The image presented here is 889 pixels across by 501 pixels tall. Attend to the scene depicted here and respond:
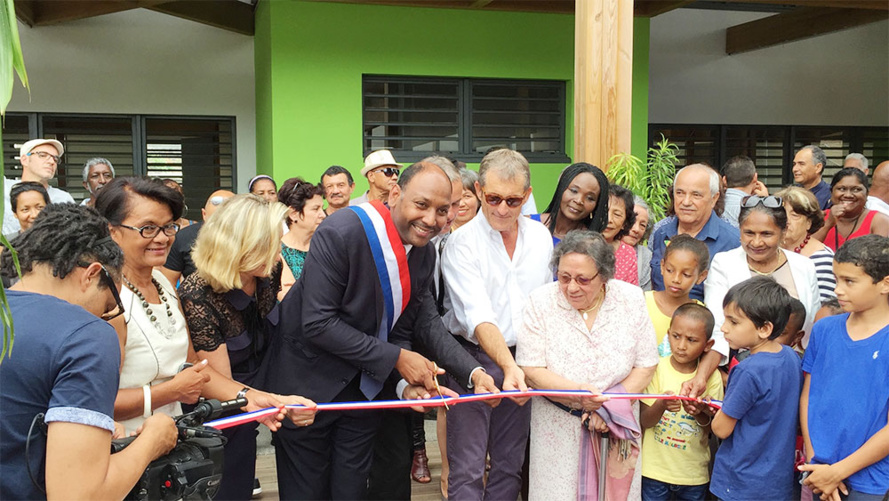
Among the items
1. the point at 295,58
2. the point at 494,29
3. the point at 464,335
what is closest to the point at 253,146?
the point at 295,58

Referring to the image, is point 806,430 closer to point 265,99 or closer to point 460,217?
point 460,217

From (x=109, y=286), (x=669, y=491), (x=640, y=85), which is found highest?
(x=640, y=85)

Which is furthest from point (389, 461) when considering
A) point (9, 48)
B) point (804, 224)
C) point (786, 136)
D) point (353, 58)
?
point (786, 136)

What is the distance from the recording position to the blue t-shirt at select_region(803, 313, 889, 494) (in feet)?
10.0

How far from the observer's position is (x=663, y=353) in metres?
3.73

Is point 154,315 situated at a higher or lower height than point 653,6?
lower

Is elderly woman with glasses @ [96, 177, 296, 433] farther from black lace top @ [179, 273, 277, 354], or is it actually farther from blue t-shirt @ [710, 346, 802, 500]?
blue t-shirt @ [710, 346, 802, 500]

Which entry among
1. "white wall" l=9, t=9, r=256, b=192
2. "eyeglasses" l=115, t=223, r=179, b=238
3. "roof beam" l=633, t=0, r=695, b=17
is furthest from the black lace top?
"roof beam" l=633, t=0, r=695, b=17

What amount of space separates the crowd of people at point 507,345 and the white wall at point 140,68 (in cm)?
612

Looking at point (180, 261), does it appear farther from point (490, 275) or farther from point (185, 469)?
point (185, 469)

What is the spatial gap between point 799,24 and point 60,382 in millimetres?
10575

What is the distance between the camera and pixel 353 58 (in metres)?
8.68

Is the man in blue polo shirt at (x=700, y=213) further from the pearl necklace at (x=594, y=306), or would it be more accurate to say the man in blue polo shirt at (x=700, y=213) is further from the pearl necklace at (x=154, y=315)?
the pearl necklace at (x=154, y=315)

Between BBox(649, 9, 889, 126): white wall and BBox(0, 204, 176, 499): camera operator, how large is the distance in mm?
9536
